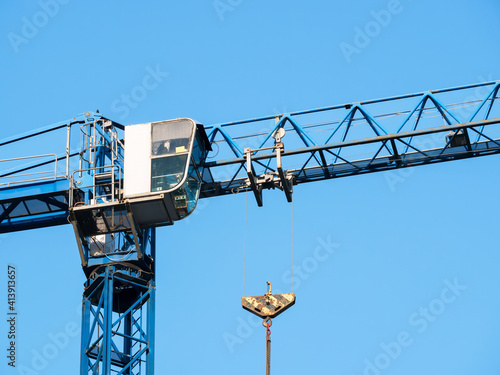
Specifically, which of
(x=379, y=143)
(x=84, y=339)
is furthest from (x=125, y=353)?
(x=379, y=143)

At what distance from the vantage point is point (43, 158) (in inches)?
1650

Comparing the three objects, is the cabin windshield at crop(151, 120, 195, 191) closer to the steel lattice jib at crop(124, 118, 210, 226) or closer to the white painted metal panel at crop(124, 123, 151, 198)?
the steel lattice jib at crop(124, 118, 210, 226)

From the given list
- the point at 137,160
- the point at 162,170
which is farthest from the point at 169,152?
the point at 137,160

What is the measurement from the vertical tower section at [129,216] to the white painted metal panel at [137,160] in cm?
3

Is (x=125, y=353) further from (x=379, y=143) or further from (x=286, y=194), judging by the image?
(x=379, y=143)

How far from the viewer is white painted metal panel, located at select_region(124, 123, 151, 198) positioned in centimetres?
3944

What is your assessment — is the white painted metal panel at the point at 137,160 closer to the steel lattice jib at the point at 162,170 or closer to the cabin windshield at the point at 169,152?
the steel lattice jib at the point at 162,170

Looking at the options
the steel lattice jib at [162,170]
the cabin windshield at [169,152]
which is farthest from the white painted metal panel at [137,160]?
the cabin windshield at [169,152]

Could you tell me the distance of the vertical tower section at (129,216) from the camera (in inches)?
1543

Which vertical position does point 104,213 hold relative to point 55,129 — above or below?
below

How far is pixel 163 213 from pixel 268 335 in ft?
21.1

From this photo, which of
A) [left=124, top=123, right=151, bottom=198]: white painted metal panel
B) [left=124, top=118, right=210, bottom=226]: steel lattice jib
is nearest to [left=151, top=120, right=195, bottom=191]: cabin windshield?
[left=124, top=118, right=210, bottom=226]: steel lattice jib

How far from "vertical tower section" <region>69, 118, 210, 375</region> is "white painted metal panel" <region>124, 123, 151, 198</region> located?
30 millimetres

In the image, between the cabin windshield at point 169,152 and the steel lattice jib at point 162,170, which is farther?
the cabin windshield at point 169,152
